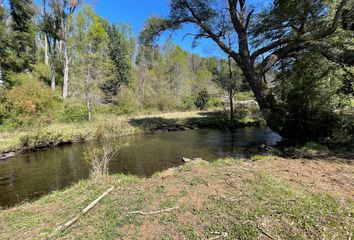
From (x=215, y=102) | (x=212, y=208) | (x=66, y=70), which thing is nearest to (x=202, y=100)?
(x=215, y=102)

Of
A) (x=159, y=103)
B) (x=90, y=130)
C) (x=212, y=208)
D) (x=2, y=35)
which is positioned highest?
(x=2, y=35)

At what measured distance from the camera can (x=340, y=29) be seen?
31.9 feet

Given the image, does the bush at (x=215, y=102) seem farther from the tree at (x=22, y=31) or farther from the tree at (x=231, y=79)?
the tree at (x=22, y=31)

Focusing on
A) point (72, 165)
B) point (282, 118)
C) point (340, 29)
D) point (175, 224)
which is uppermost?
point (340, 29)

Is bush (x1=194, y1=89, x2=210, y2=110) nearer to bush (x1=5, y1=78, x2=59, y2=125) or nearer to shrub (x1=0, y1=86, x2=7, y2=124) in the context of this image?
bush (x1=5, y1=78, x2=59, y2=125)

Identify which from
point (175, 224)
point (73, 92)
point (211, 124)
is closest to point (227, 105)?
point (211, 124)

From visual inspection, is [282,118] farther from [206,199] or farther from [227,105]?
[227,105]

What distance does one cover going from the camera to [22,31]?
79.9 feet

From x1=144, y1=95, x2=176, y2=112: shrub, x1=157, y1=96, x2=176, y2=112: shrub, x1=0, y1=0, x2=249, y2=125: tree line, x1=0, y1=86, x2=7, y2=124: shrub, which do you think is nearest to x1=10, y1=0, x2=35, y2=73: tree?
x1=0, y1=0, x2=249, y2=125: tree line

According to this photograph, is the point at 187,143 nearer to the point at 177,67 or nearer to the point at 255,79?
the point at 255,79

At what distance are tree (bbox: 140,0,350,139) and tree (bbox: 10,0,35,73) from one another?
1703cm

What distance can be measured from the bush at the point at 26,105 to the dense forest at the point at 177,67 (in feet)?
0.21

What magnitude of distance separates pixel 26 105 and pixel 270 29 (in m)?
14.8

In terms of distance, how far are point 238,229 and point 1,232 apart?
12.6ft
